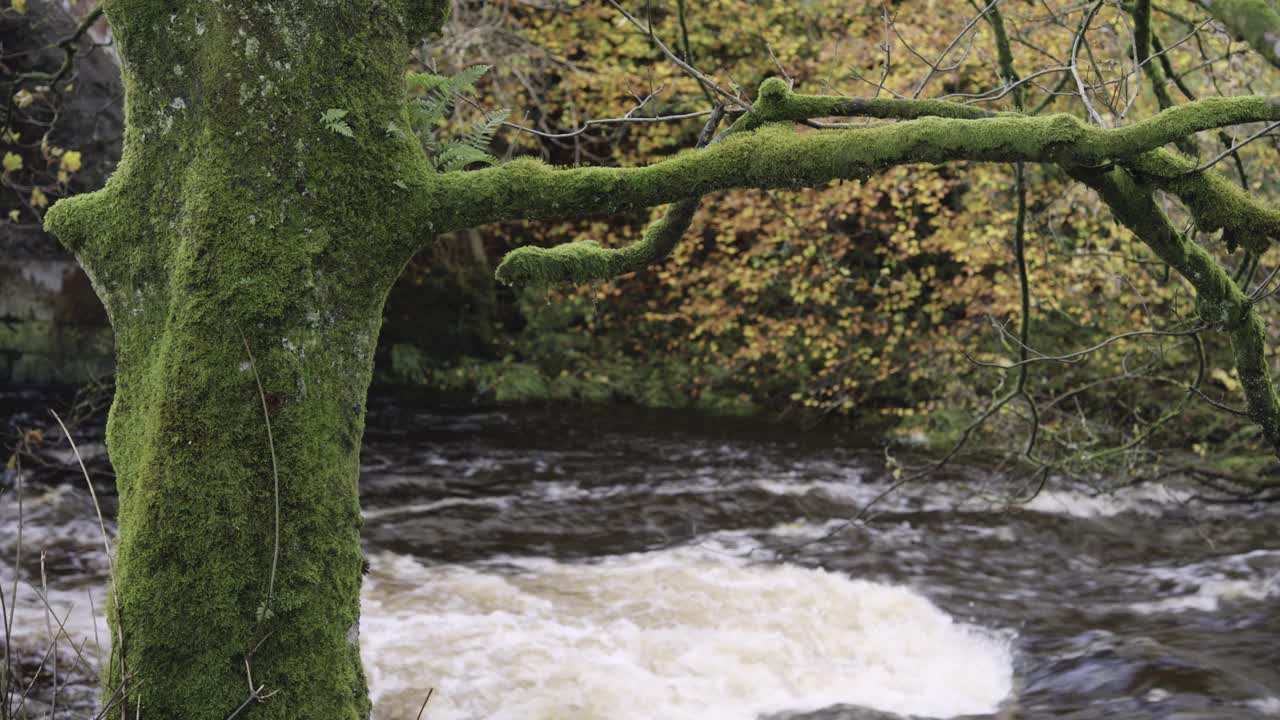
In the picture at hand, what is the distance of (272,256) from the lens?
2646 mm

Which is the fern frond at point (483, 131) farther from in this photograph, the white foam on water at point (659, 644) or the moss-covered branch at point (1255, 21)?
the white foam on water at point (659, 644)

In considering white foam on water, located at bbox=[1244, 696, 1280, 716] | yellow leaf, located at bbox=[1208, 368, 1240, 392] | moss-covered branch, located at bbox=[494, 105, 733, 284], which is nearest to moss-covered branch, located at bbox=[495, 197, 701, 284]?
moss-covered branch, located at bbox=[494, 105, 733, 284]

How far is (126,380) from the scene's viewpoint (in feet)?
9.47

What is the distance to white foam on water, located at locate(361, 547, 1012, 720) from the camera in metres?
5.14

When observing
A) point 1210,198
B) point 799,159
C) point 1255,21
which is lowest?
point 1210,198

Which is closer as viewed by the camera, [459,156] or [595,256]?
[459,156]

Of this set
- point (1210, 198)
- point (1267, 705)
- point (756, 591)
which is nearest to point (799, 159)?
point (1210, 198)

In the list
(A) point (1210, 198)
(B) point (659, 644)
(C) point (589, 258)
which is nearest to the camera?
(A) point (1210, 198)

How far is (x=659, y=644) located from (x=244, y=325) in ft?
12.6

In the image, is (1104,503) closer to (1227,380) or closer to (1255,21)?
(1227,380)

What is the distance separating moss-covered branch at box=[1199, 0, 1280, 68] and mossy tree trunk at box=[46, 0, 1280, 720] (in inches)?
7.3

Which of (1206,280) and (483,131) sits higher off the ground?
(483,131)

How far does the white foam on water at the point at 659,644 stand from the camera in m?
5.14

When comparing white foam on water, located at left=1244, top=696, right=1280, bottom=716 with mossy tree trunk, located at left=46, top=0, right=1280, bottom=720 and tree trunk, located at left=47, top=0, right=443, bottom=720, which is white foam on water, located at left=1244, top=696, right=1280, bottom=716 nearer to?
mossy tree trunk, located at left=46, top=0, right=1280, bottom=720
